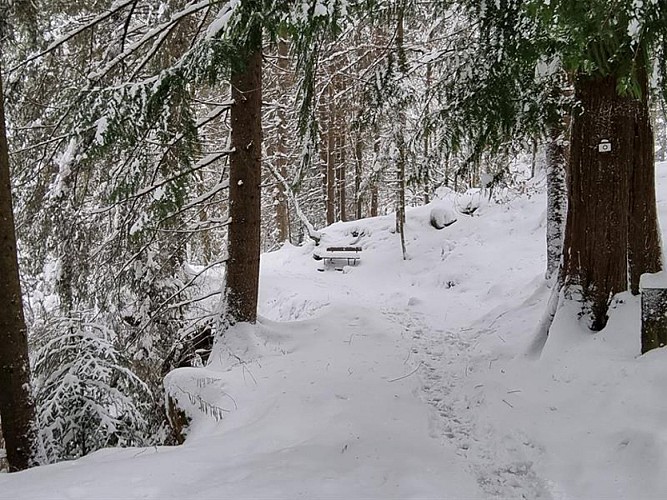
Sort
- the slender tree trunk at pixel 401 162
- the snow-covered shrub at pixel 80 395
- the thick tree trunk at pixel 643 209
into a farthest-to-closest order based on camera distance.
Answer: the slender tree trunk at pixel 401 162, the thick tree trunk at pixel 643 209, the snow-covered shrub at pixel 80 395

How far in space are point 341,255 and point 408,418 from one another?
11.7 metres

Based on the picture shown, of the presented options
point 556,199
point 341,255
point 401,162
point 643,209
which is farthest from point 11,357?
point 341,255

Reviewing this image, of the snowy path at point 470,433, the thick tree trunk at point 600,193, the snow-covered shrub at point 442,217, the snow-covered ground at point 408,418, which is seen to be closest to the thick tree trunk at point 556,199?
the snow-covered ground at point 408,418

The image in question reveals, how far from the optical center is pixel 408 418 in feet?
13.4

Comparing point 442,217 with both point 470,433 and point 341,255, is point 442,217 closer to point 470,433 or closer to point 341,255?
point 341,255

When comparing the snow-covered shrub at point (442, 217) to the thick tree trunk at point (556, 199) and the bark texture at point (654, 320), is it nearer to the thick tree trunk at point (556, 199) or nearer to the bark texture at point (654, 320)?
the thick tree trunk at point (556, 199)

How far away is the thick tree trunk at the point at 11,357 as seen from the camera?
4082mm

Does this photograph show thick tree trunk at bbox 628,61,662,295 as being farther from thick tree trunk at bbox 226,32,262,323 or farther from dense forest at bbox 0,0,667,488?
thick tree trunk at bbox 226,32,262,323

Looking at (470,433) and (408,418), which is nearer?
(470,433)

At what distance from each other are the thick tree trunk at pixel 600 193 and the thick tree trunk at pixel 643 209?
0.45 meters

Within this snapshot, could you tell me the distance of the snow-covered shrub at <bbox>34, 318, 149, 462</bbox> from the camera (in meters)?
4.42

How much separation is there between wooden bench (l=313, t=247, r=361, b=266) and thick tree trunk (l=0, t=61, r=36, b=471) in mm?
11877

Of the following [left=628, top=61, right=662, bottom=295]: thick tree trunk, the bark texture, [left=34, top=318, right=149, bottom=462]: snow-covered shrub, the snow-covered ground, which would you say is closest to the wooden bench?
the snow-covered ground

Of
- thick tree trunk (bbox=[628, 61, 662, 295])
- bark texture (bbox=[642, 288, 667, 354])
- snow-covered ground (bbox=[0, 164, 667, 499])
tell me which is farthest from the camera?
thick tree trunk (bbox=[628, 61, 662, 295])
